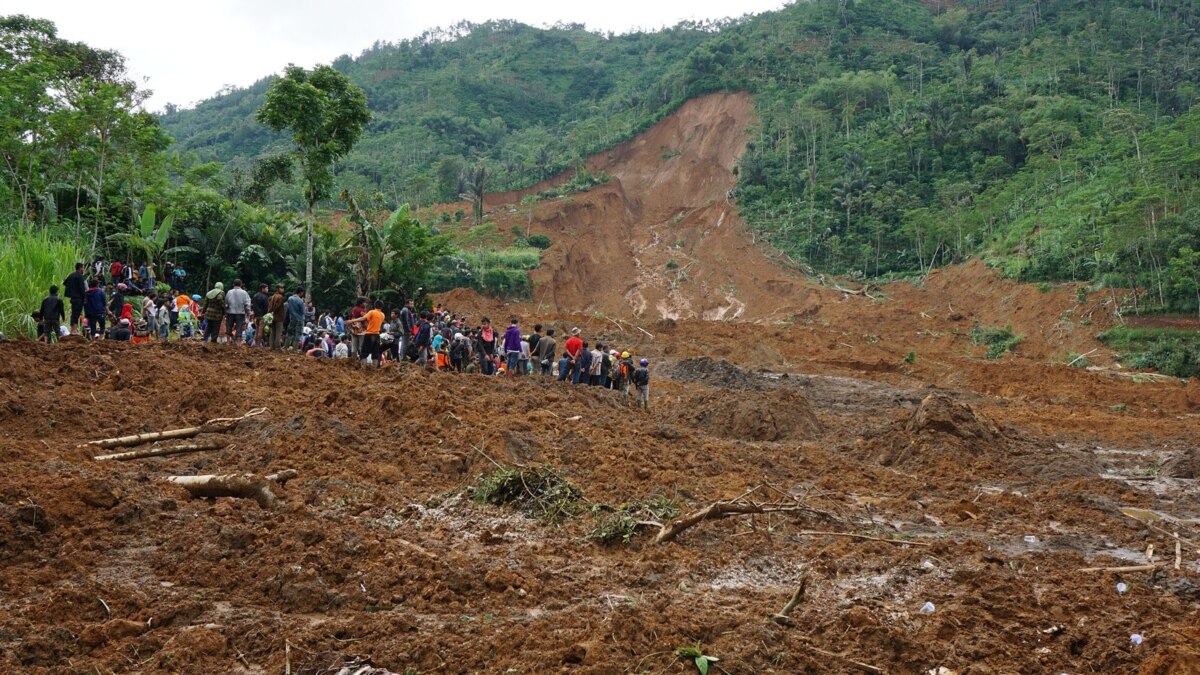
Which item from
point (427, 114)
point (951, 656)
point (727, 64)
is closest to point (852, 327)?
point (951, 656)

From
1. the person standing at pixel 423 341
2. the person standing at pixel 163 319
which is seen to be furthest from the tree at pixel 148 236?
the person standing at pixel 423 341

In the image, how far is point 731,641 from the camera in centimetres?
538

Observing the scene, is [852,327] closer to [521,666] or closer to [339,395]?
[339,395]

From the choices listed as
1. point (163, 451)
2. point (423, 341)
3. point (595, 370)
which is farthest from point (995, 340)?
point (163, 451)

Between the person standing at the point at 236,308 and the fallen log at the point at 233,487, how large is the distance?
308 inches

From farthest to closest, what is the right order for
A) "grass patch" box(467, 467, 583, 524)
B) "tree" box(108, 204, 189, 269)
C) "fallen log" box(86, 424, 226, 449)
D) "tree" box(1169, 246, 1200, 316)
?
"tree" box(1169, 246, 1200, 316) → "tree" box(108, 204, 189, 269) → "fallen log" box(86, 424, 226, 449) → "grass patch" box(467, 467, 583, 524)

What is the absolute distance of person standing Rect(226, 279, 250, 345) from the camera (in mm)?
15406

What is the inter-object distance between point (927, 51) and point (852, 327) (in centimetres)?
4400

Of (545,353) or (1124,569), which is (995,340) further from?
(1124,569)

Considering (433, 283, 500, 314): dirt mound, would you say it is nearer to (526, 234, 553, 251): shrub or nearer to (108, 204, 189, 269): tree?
→ (526, 234, 553, 251): shrub

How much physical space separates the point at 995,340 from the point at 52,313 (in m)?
29.6

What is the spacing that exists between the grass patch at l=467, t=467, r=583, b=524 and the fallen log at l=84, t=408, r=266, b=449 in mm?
3188

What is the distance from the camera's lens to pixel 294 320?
15.8 m

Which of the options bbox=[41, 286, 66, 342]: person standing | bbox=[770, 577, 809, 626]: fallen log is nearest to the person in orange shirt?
bbox=[41, 286, 66, 342]: person standing
